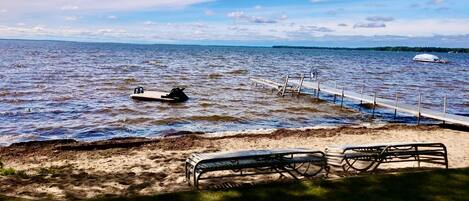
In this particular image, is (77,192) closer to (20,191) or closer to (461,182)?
(20,191)

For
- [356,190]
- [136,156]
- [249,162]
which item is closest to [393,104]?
[136,156]

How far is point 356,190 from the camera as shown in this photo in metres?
8.56

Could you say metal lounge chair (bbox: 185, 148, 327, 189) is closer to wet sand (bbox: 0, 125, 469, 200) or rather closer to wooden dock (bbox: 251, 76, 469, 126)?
wet sand (bbox: 0, 125, 469, 200)

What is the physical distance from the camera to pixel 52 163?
13.4 metres

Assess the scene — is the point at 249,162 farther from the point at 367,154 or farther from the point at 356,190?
the point at 367,154

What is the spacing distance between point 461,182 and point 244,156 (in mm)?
4140

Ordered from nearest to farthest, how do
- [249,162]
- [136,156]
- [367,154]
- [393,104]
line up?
[249,162] → [367,154] → [136,156] → [393,104]

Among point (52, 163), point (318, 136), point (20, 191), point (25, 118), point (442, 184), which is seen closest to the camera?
point (442, 184)

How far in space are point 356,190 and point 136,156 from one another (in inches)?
294

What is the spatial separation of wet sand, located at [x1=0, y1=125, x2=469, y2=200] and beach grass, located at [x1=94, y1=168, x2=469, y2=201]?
1.79m

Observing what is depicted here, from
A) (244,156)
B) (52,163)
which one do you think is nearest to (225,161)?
(244,156)

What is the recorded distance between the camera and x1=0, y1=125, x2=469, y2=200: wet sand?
9.97 metres

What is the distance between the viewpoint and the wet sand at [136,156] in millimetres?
9969

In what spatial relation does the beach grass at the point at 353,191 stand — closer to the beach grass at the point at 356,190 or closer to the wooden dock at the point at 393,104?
the beach grass at the point at 356,190
